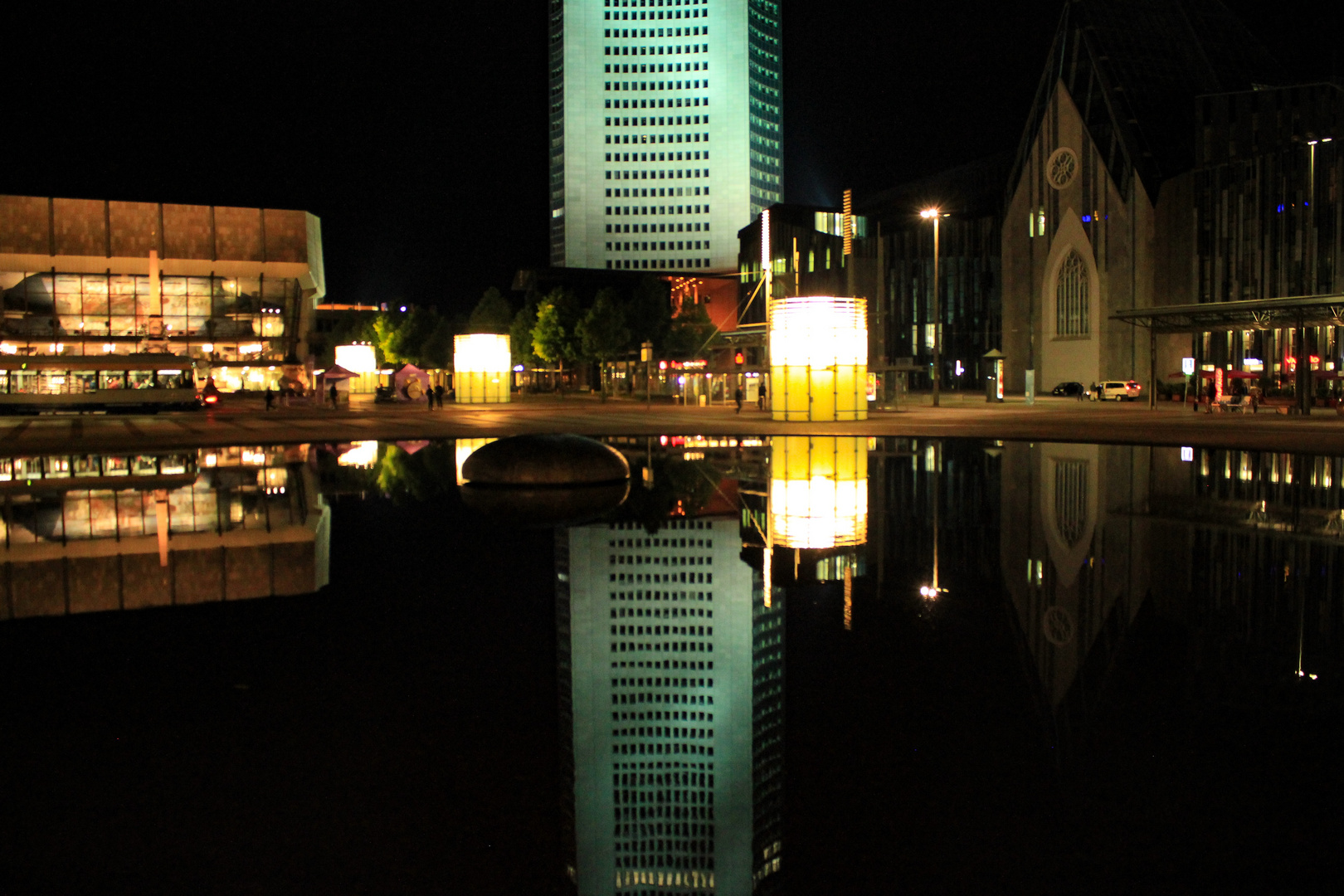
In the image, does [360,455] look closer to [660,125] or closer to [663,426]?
[663,426]

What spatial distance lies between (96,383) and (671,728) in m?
72.1

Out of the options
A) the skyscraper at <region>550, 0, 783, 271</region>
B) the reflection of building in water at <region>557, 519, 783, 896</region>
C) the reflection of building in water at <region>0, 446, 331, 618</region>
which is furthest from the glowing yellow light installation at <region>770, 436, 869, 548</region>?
the skyscraper at <region>550, 0, 783, 271</region>

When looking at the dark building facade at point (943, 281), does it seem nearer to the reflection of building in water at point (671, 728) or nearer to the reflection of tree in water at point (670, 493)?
the reflection of tree in water at point (670, 493)

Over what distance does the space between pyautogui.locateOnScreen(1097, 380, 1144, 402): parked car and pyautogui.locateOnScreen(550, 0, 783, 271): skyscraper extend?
104420mm

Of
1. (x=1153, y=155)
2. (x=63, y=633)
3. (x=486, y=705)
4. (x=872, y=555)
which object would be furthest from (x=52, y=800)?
(x=1153, y=155)

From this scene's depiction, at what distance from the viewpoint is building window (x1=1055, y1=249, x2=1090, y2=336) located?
3167 inches

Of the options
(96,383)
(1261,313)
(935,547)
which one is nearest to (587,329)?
(96,383)

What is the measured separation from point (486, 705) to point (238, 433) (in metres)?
28.8

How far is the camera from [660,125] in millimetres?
171750

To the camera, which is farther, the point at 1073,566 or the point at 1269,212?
the point at 1269,212

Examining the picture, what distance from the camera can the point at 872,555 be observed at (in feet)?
37.2

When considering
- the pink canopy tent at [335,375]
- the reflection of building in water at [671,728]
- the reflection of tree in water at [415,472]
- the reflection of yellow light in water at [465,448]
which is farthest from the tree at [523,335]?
the reflection of building in water at [671,728]

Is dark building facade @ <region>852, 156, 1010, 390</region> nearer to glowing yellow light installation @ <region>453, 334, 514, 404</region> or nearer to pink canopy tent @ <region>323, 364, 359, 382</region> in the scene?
glowing yellow light installation @ <region>453, 334, 514, 404</region>

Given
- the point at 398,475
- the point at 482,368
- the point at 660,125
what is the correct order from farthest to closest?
the point at 660,125 → the point at 482,368 → the point at 398,475
